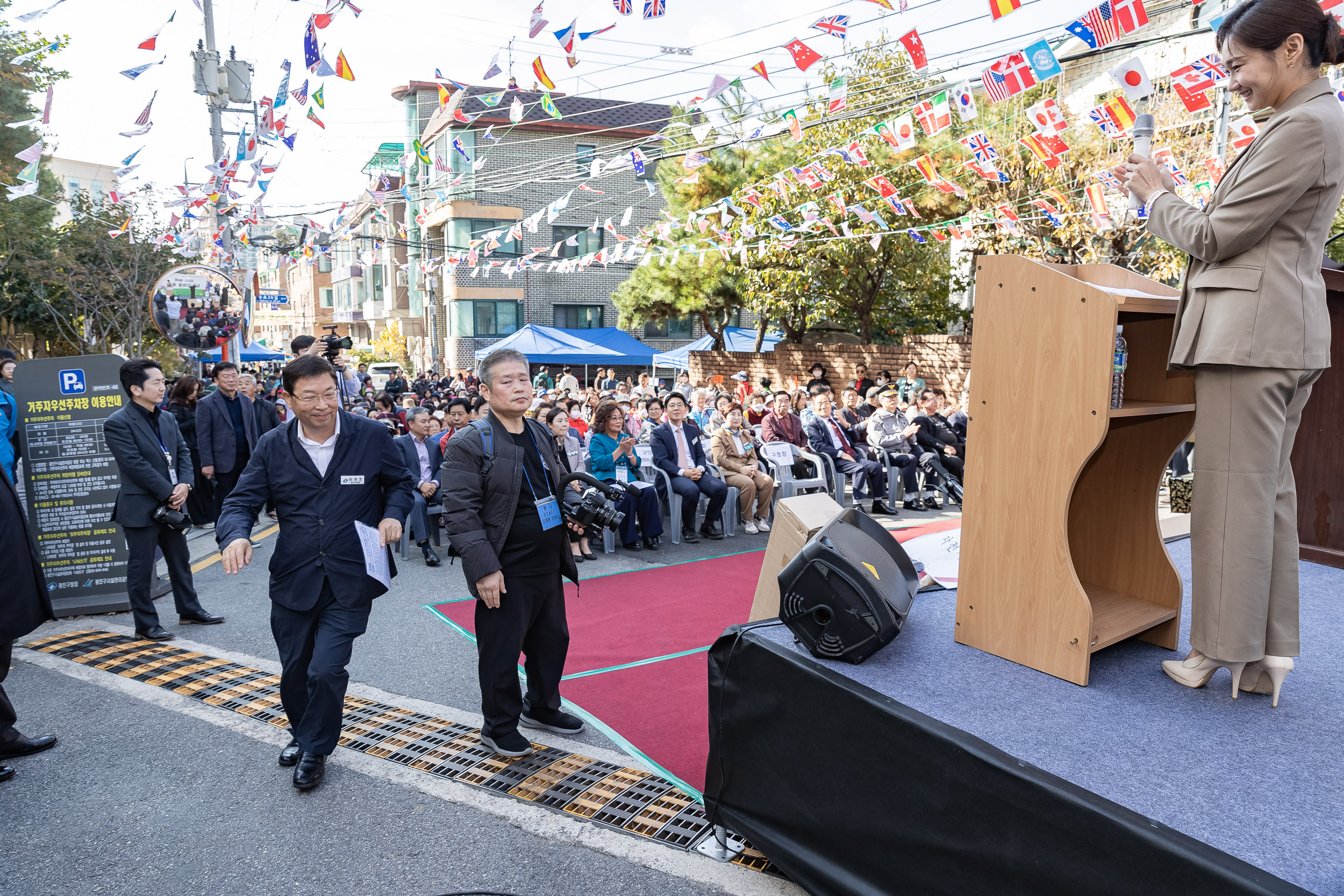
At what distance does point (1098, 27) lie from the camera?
6375 millimetres

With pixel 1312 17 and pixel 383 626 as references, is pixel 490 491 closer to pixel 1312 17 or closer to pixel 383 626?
pixel 383 626

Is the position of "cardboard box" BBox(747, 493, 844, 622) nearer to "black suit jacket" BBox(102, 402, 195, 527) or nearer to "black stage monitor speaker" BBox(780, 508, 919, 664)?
"black stage monitor speaker" BBox(780, 508, 919, 664)

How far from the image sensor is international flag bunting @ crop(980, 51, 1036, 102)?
288 inches

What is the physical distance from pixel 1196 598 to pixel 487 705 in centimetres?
274

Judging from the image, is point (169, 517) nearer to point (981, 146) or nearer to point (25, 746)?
point (25, 746)

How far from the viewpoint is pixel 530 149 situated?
31.2m

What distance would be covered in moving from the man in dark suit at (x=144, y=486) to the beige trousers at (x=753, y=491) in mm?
5135

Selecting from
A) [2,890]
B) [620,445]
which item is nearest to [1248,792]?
[2,890]

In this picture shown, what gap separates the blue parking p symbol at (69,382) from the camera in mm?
5973

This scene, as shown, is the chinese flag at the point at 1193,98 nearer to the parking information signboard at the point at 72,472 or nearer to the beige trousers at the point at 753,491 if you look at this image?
the beige trousers at the point at 753,491

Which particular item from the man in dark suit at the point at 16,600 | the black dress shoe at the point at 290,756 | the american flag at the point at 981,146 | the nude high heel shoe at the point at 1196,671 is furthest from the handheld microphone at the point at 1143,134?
the american flag at the point at 981,146

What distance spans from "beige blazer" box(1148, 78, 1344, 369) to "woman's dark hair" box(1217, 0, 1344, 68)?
0.11 meters

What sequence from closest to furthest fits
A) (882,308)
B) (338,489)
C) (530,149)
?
1. (338,489)
2. (882,308)
3. (530,149)

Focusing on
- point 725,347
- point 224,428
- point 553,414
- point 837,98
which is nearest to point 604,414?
point 553,414
